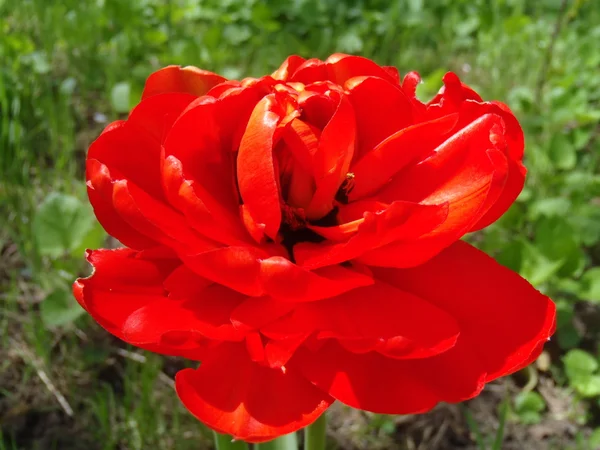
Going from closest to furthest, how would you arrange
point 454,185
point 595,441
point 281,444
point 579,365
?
1. point 454,185
2. point 281,444
3. point 595,441
4. point 579,365

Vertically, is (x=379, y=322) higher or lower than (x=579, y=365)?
higher

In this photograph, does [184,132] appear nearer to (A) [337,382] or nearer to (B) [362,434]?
(A) [337,382]

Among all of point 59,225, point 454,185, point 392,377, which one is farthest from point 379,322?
point 59,225

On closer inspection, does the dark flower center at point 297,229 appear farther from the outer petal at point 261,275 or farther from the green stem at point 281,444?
the green stem at point 281,444

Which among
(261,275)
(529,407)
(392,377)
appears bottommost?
(529,407)

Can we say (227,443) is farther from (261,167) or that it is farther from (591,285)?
(591,285)

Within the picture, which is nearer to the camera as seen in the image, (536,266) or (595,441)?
(595,441)
